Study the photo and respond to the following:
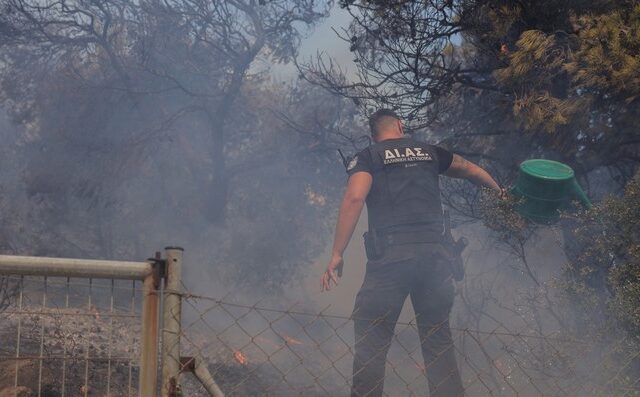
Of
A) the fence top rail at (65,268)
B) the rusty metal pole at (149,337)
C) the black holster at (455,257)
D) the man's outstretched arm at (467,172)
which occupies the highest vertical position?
the man's outstretched arm at (467,172)

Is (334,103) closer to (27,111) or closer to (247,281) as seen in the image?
(247,281)

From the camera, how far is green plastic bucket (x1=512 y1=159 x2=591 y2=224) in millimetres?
4965

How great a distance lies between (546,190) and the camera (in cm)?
500

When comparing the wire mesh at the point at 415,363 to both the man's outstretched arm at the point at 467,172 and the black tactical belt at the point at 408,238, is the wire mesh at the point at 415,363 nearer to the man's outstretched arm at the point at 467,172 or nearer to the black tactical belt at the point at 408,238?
the black tactical belt at the point at 408,238

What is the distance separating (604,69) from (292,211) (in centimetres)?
1101

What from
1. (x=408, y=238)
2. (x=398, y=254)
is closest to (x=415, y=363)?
(x=398, y=254)

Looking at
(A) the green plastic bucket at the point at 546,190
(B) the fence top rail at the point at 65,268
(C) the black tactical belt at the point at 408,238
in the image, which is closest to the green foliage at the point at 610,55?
(A) the green plastic bucket at the point at 546,190

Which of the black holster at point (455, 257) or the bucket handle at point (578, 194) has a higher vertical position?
the bucket handle at point (578, 194)

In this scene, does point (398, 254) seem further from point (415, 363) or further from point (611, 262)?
point (611, 262)

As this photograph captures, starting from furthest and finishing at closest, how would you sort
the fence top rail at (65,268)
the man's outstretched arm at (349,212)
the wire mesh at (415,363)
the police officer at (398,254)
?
the man's outstretched arm at (349,212) < the police officer at (398,254) < the wire mesh at (415,363) < the fence top rail at (65,268)

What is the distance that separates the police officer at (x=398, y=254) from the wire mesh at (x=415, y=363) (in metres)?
0.09

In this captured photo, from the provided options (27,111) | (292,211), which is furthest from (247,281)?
(27,111)

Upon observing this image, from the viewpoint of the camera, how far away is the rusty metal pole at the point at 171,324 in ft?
7.85

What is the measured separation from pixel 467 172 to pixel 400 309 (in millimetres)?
1261
